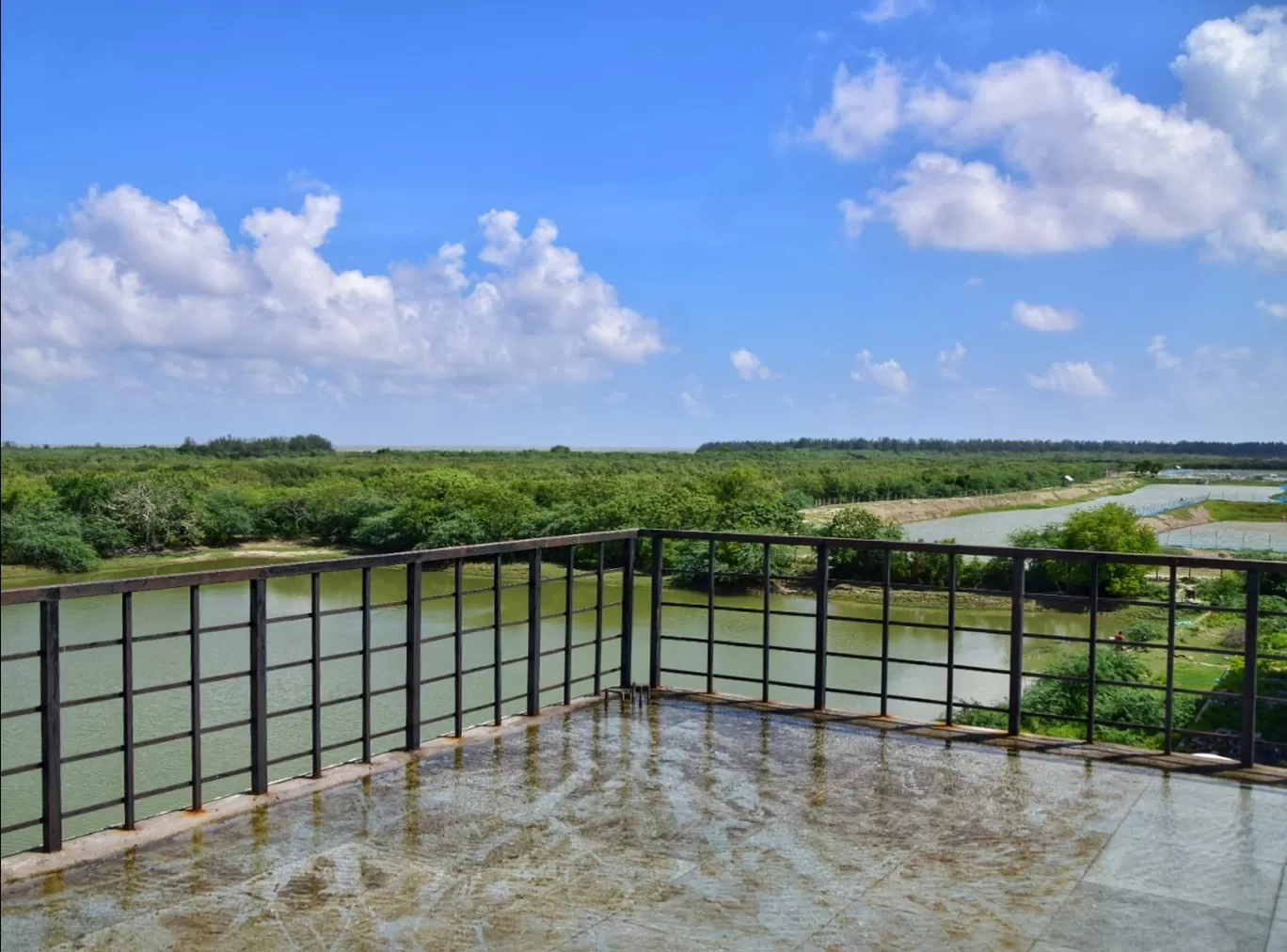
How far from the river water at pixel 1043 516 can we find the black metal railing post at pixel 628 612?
25.1m

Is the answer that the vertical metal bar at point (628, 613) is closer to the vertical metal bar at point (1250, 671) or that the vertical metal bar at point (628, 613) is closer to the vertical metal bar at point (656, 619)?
the vertical metal bar at point (656, 619)

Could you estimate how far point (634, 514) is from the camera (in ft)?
162

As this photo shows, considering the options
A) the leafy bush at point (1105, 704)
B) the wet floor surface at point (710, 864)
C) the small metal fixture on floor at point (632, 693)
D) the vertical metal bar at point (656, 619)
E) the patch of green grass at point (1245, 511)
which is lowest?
the leafy bush at point (1105, 704)

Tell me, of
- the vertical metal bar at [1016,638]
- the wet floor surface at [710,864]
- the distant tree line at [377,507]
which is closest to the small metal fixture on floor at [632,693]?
the wet floor surface at [710,864]

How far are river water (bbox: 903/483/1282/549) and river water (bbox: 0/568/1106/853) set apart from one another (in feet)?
13.8

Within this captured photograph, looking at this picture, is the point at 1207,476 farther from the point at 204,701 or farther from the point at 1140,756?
the point at 1140,756

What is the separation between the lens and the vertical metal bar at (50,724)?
3012 mm

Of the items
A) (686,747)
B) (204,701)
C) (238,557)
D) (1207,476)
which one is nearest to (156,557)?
(238,557)

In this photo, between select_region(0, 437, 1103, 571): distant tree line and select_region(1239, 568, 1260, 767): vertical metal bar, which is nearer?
select_region(1239, 568, 1260, 767): vertical metal bar

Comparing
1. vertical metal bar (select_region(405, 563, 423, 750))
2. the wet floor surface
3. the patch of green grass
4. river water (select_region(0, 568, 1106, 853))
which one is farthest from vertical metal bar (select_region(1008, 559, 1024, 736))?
the patch of green grass

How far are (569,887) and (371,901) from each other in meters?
0.53

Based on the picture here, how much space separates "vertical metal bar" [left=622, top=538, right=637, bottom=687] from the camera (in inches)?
214

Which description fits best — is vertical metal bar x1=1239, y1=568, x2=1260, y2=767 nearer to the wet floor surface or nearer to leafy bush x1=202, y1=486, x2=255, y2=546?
the wet floor surface

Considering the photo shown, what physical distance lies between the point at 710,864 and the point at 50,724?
1.95 m
